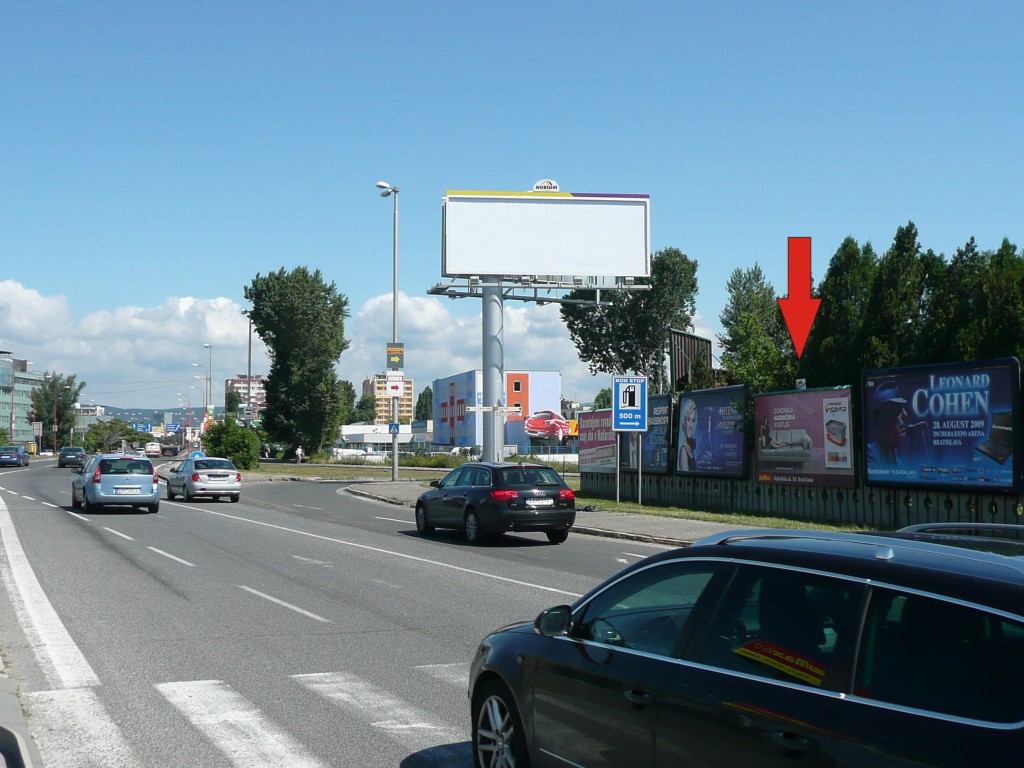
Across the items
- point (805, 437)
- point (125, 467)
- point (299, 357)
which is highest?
point (299, 357)

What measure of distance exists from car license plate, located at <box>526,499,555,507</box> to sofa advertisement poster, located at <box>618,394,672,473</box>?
994cm

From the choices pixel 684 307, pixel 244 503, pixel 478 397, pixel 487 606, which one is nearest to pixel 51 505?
pixel 244 503

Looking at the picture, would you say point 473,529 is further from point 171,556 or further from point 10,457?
point 10,457

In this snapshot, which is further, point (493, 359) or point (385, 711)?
point (493, 359)

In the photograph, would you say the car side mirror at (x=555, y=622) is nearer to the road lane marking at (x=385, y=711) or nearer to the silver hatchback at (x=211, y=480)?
the road lane marking at (x=385, y=711)

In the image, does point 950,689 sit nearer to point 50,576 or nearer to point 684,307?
point 50,576

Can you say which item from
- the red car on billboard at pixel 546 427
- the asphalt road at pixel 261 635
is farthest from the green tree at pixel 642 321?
the asphalt road at pixel 261 635

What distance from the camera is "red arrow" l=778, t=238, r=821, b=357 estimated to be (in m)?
26.7

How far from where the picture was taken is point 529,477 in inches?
793

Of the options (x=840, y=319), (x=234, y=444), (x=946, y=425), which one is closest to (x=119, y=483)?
(x=946, y=425)

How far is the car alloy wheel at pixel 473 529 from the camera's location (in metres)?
20.0

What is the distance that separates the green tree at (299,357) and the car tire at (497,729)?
7942 centimetres

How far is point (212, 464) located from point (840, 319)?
2023 centimetres

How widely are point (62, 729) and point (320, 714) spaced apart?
1645 mm
